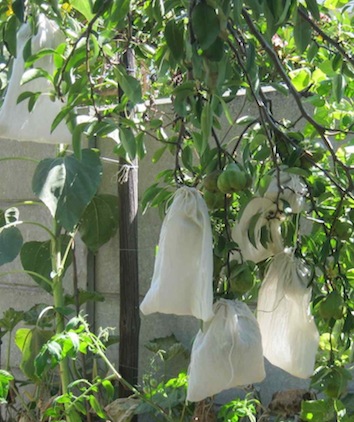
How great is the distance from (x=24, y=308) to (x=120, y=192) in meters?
0.82

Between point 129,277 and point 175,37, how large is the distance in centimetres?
151

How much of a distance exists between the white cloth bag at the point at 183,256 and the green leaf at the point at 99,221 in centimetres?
144

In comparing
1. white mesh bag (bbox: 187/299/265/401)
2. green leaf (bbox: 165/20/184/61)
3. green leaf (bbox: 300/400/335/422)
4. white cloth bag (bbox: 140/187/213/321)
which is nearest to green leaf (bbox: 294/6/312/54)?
green leaf (bbox: 165/20/184/61)

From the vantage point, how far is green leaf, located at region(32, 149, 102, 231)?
2156 millimetres

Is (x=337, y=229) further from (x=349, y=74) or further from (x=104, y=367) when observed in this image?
(x=104, y=367)

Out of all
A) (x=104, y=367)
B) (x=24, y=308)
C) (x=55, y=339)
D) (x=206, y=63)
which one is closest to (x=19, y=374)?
(x=24, y=308)

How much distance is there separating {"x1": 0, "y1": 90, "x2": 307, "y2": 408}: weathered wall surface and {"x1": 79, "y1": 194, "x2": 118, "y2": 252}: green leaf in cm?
11

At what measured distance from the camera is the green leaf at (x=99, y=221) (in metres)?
2.75

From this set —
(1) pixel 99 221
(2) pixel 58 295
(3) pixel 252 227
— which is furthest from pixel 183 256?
(1) pixel 99 221

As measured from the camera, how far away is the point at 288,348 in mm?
1445

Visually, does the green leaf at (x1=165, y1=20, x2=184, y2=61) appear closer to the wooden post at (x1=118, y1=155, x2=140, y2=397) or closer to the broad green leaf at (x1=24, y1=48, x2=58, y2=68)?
the broad green leaf at (x1=24, y1=48, x2=58, y2=68)

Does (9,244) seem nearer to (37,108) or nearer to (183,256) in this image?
(37,108)

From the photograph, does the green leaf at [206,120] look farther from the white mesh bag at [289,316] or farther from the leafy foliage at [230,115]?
the white mesh bag at [289,316]

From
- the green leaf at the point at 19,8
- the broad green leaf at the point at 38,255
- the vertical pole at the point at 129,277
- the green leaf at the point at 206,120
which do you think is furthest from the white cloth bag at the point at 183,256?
the broad green leaf at the point at 38,255
